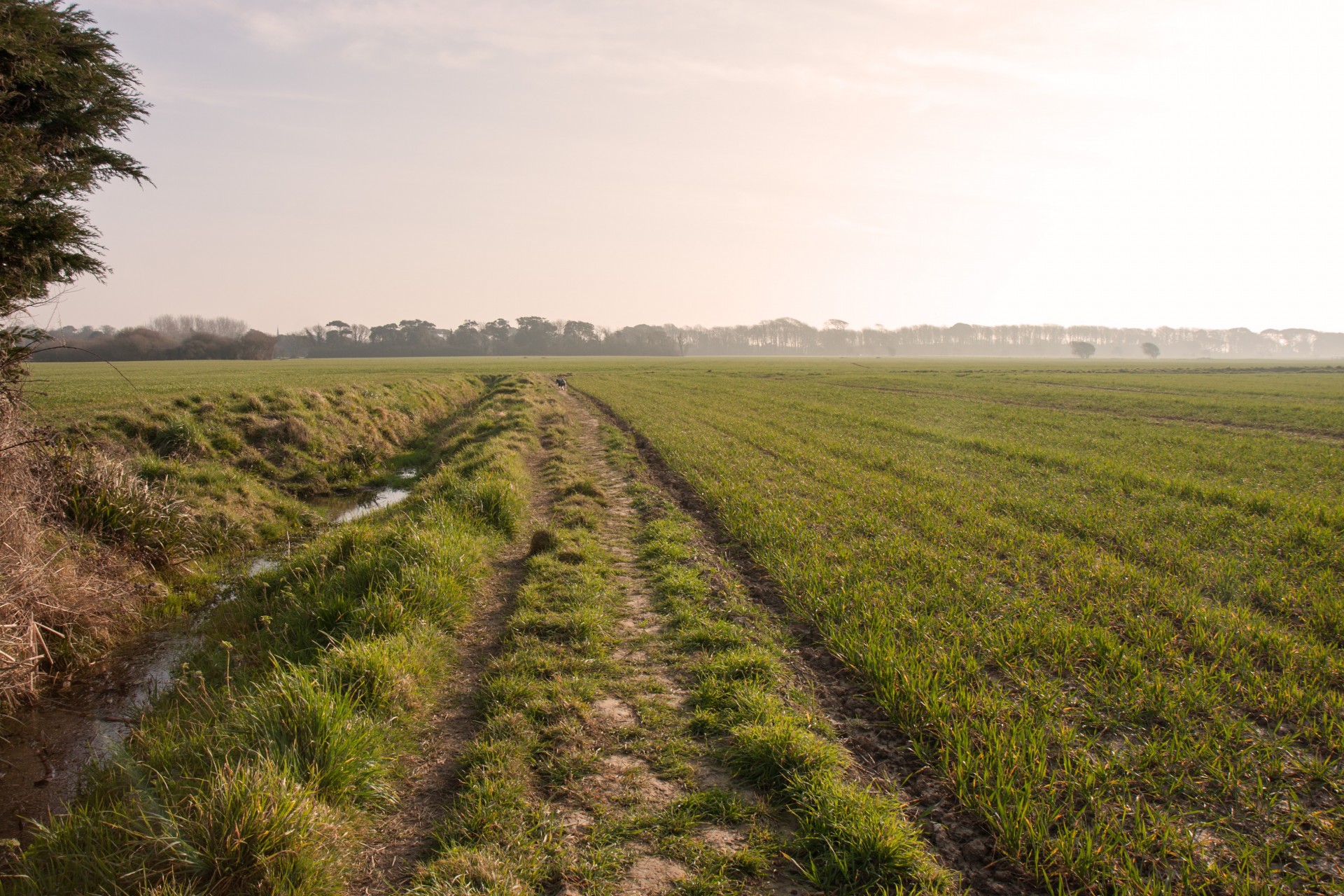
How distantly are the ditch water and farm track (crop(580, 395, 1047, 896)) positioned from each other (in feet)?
18.8

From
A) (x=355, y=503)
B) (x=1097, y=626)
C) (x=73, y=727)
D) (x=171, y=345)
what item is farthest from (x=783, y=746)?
(x=171, y=345)

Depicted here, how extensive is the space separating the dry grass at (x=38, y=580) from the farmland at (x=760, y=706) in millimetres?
1168

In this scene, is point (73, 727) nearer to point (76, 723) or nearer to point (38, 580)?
point (76, 723)

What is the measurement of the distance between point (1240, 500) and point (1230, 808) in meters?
10.0

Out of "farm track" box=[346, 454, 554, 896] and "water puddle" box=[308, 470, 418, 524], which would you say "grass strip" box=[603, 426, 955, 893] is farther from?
"water puddle" box=[308, 470, 418, 524]

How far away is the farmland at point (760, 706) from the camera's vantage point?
11.2 ft

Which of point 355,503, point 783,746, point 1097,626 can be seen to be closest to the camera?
point 783,746

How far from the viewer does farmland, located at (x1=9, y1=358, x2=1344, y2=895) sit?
11.2 ft

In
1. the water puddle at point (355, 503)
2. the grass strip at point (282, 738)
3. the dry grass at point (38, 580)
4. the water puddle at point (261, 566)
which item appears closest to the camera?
the grass strip at point (282, 738)

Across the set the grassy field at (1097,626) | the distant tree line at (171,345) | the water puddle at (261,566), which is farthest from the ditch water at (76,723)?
the distant tree line at (171,345)

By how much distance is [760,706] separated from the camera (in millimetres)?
4863

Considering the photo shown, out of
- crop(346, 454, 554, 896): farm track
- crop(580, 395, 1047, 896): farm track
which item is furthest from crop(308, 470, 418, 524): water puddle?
crop(580, 395, 1047, 896): farm track

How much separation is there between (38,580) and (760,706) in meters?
7.52

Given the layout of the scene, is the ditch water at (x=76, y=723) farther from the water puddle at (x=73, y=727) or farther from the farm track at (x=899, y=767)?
the farm track at (x=899, y=767)
